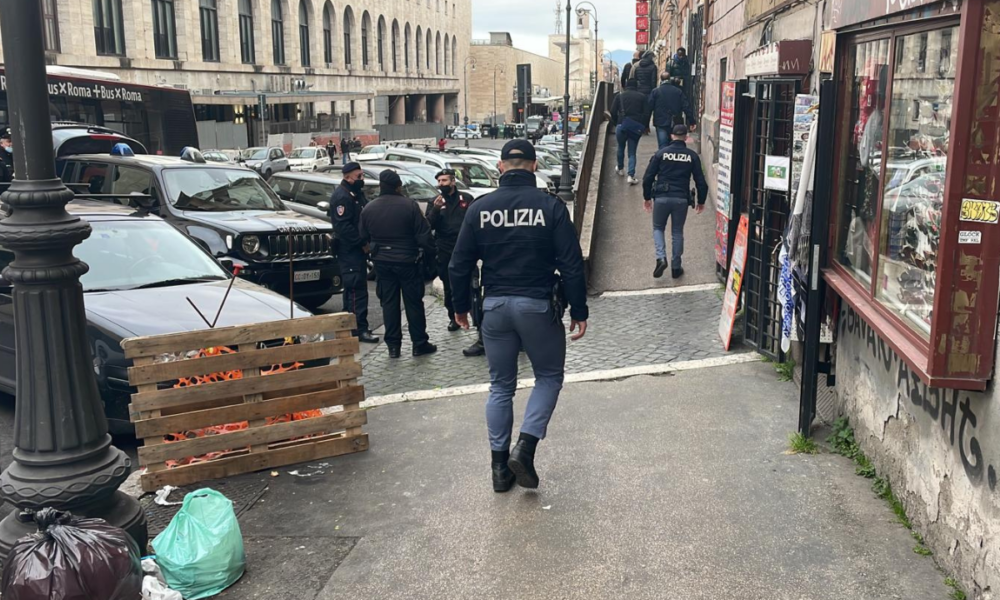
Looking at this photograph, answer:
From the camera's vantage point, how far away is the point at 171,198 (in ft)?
37.5

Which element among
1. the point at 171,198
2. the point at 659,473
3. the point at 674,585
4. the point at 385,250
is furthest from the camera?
A: the point at 171,198

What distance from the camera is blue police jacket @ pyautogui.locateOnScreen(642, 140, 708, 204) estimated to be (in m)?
10.4

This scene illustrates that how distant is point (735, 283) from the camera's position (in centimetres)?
793

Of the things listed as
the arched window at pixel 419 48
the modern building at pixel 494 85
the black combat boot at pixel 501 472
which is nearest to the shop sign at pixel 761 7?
the black combat boot at pixel 501 472

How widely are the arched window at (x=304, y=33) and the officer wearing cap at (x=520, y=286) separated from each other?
57.3 m

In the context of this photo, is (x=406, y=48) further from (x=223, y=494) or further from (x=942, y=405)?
(x=942, y=405)

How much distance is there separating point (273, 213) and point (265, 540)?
781cm

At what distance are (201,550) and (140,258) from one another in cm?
445

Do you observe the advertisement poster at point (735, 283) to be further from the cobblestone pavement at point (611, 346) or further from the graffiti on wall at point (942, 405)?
the graffiti on wall at point (942, 405)

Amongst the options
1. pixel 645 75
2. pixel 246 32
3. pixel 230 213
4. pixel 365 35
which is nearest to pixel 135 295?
pixel 230 213

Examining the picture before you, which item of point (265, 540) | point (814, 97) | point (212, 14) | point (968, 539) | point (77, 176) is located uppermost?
point (212, 14)

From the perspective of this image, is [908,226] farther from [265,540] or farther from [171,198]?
[171,198]

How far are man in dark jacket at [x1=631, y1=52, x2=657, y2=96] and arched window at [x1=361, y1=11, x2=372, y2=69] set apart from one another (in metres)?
54.0

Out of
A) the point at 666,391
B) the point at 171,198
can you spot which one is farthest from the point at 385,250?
the point at 171,198
